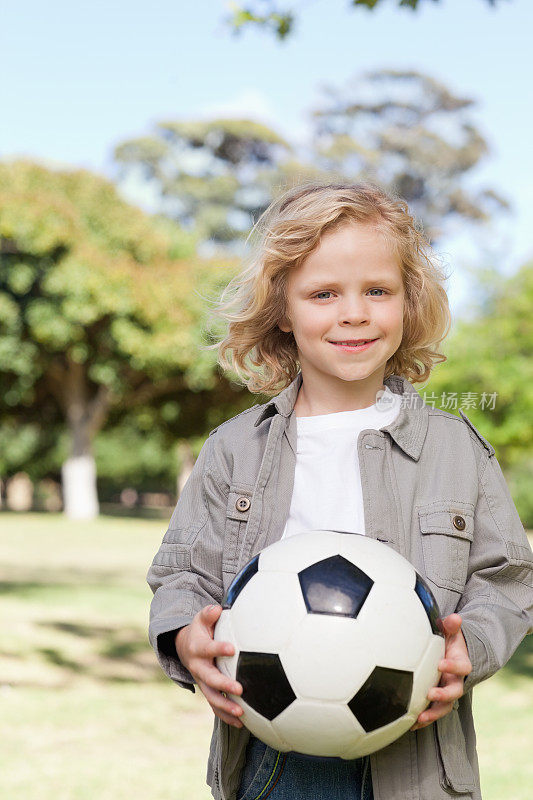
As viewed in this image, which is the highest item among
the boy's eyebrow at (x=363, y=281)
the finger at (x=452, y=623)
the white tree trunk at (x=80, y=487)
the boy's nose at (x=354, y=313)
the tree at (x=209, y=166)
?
the tree at (x=209, y=166)

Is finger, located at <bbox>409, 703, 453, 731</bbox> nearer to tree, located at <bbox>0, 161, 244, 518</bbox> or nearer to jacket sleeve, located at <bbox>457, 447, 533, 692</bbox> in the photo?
jacket sleeve, located at <bbox>457, 447, 533, 692</bbox>

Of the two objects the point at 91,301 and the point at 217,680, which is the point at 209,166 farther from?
the point at 217,680

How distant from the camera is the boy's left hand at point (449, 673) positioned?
5.59ft

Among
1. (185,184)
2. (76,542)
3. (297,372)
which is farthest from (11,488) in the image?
(297,372)

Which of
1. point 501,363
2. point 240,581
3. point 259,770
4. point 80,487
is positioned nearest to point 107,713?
point 259,770

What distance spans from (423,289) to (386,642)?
100 centimetres

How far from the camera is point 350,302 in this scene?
6.73 ft

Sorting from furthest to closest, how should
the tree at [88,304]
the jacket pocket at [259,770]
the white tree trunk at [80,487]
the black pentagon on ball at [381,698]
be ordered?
the white tree trunk at [80,487]
the tree at [88,304]
the jacket pocket at [259,770]
the black pentagon on ball at [381,698]

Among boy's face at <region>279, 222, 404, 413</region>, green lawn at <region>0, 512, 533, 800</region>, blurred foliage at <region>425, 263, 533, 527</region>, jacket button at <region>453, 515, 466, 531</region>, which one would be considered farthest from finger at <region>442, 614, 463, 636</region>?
blurred foliage at <region>425, 263, 533, 527</region>

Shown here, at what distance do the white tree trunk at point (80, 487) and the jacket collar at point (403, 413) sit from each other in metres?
21.8

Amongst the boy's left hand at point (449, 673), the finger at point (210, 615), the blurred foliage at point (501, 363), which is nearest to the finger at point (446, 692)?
the boy's left hand at point (449, 673)

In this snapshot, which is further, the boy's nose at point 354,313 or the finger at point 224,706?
the boy's nose at point 354,313

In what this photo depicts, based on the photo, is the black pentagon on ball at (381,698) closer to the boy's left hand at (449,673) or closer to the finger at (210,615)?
the boy's left hand at (449,673)

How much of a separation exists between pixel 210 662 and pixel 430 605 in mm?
464
